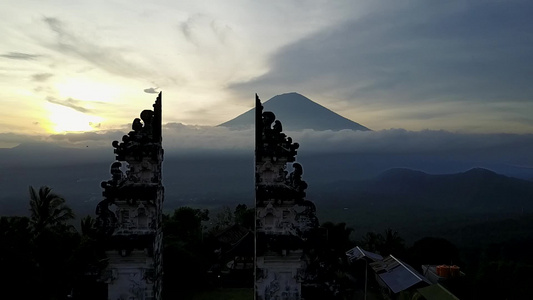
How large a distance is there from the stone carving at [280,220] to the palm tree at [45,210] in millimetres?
16841

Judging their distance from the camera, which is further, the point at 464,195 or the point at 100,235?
the point at 464,195

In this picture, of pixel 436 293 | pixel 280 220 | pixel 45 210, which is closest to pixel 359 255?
pixel 436 293

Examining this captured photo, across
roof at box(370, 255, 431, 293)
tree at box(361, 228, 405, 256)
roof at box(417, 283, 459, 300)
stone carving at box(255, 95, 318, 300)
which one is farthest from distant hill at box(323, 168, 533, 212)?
stone carving at box(255, 95, 318, 300)

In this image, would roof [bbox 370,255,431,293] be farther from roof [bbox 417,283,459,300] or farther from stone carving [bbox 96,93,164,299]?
stone carving [bbox 96,93,164,299]

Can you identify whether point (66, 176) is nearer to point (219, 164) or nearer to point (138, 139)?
point (219, 164)

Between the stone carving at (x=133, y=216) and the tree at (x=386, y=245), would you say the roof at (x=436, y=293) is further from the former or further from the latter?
the tree at (x=386, y=245)

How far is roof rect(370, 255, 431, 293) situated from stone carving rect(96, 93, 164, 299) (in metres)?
15.5

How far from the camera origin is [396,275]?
71.9 ft

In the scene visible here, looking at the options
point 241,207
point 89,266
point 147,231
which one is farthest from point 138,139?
point 241,207

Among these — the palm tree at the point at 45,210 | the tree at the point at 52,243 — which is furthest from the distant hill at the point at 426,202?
the tree at the point at 52,243

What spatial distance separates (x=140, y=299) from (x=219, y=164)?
185 m

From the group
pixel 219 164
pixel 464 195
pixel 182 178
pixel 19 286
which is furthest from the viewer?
pixel 219 164

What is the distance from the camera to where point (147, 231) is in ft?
29.1

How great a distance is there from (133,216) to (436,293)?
38.7 ft
